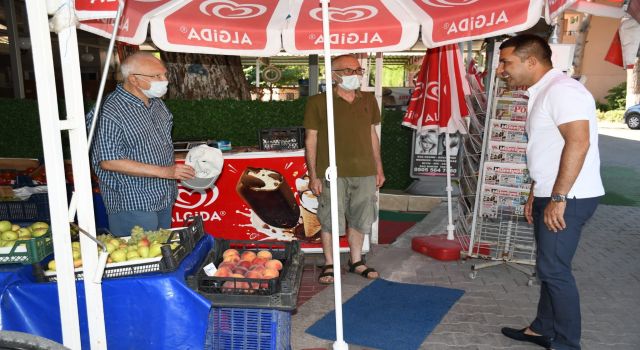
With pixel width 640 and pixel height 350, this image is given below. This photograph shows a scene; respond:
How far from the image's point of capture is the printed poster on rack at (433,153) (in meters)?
8.00

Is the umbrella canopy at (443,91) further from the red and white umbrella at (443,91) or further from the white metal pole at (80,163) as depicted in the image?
the white metal pole at (80,163)

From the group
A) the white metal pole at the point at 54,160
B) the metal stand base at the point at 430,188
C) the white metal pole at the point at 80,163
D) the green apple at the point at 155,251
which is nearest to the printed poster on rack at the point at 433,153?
the metal stand base at the point at 430,188

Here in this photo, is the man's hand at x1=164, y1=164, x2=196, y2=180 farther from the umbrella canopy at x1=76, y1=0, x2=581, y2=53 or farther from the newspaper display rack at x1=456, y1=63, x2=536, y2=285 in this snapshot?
the newspaper display rack at x1=456, y1=63, x2=536, y2=285

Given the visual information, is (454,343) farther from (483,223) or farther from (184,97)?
(184,97)

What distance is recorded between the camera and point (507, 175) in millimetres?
4695

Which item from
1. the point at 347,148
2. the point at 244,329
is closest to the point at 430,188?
the point at 347,148

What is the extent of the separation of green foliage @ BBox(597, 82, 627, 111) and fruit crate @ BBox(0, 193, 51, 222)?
2695 centimetres

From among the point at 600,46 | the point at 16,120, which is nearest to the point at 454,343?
the point at 16,120

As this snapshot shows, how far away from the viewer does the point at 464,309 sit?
13.8ft

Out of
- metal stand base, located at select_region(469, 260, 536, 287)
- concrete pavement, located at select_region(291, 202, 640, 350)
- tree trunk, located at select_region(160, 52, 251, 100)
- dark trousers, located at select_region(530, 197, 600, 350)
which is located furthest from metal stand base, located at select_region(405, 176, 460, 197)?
dark trousers, located at select_region(530, 197, 600, 350)

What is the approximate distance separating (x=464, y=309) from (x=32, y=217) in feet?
13.3

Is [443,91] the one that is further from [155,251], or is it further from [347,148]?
[155,251]

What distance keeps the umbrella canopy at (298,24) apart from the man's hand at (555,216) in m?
1.16

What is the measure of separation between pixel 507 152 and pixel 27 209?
4606mm
